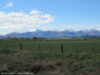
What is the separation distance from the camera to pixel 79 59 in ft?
75.3

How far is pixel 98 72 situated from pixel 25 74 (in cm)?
664

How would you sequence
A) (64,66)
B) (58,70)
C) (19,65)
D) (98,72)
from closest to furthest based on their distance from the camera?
(98,72) → (58,70) → (64,66) → (19,65)

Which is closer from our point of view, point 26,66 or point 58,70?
point 58,70

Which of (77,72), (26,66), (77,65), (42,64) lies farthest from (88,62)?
(26,66)

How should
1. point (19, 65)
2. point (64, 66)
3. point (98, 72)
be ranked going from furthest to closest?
1. point (19, 65)
2. point (64, 66)
3. point (98, 72)

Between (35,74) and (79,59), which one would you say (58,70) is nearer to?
(35,74)

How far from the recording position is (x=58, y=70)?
18.8 metres

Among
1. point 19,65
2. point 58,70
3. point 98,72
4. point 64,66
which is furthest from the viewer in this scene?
point 19,65

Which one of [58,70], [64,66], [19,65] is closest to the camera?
[58,70]

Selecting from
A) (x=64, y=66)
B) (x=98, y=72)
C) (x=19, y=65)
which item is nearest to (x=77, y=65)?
(x=64, y=66)

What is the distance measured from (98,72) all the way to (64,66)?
3.98 metres

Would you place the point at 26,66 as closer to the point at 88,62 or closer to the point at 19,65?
the point at 19,65

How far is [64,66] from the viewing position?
20.1 meters

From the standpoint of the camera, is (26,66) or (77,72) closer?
(77,72)
